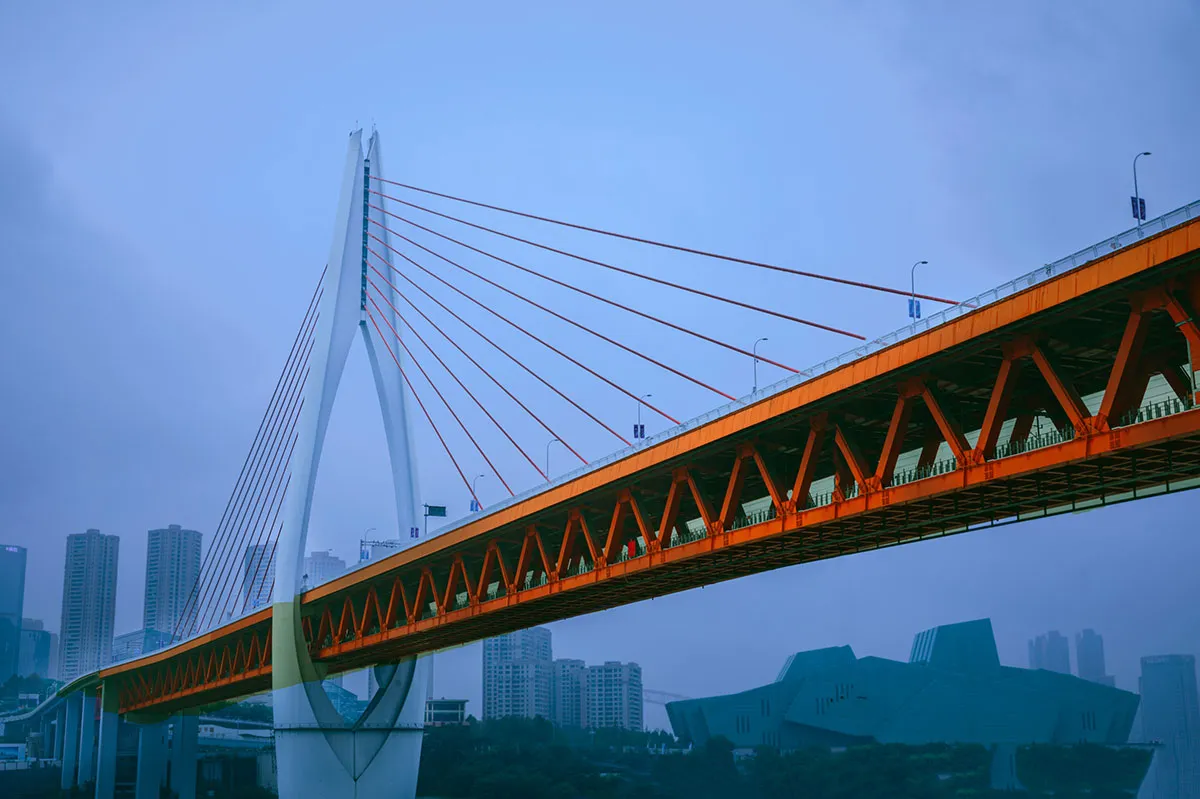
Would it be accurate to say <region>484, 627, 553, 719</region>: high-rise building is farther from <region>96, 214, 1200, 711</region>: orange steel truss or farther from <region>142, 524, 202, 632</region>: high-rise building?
<region>96, 214, 1200, 711</region>: orange steel truss

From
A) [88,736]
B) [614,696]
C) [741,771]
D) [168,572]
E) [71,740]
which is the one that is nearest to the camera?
[88,736]

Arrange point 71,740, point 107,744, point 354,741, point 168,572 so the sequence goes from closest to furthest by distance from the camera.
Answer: point 354,741
point 107,744
point 71,740
point 168,572

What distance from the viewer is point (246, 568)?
74438mm

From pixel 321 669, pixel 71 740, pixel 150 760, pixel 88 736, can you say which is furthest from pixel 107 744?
pixel 321 669

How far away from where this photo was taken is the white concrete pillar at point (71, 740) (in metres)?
104

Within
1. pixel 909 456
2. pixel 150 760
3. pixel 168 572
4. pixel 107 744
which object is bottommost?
pixel 150 760

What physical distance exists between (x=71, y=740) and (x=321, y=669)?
214ft

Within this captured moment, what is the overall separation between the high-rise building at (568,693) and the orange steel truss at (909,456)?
91.3 m

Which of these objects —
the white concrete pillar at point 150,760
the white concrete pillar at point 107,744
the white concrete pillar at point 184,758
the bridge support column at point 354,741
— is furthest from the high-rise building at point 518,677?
the bridge support column at point 354,741

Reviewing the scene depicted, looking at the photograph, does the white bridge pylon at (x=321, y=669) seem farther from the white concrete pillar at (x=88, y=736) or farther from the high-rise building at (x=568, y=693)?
the high-rise building at (x=568, y=693)

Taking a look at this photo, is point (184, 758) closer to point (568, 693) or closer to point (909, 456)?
point (568, 693)

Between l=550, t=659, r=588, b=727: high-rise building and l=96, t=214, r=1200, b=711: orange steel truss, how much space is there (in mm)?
91266

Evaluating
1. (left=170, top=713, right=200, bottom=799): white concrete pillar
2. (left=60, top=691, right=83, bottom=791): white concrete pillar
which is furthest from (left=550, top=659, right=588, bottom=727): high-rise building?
(left=60, top=691, right=83, bottom=791): white concrete pillar

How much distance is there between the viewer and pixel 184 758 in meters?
97.8
